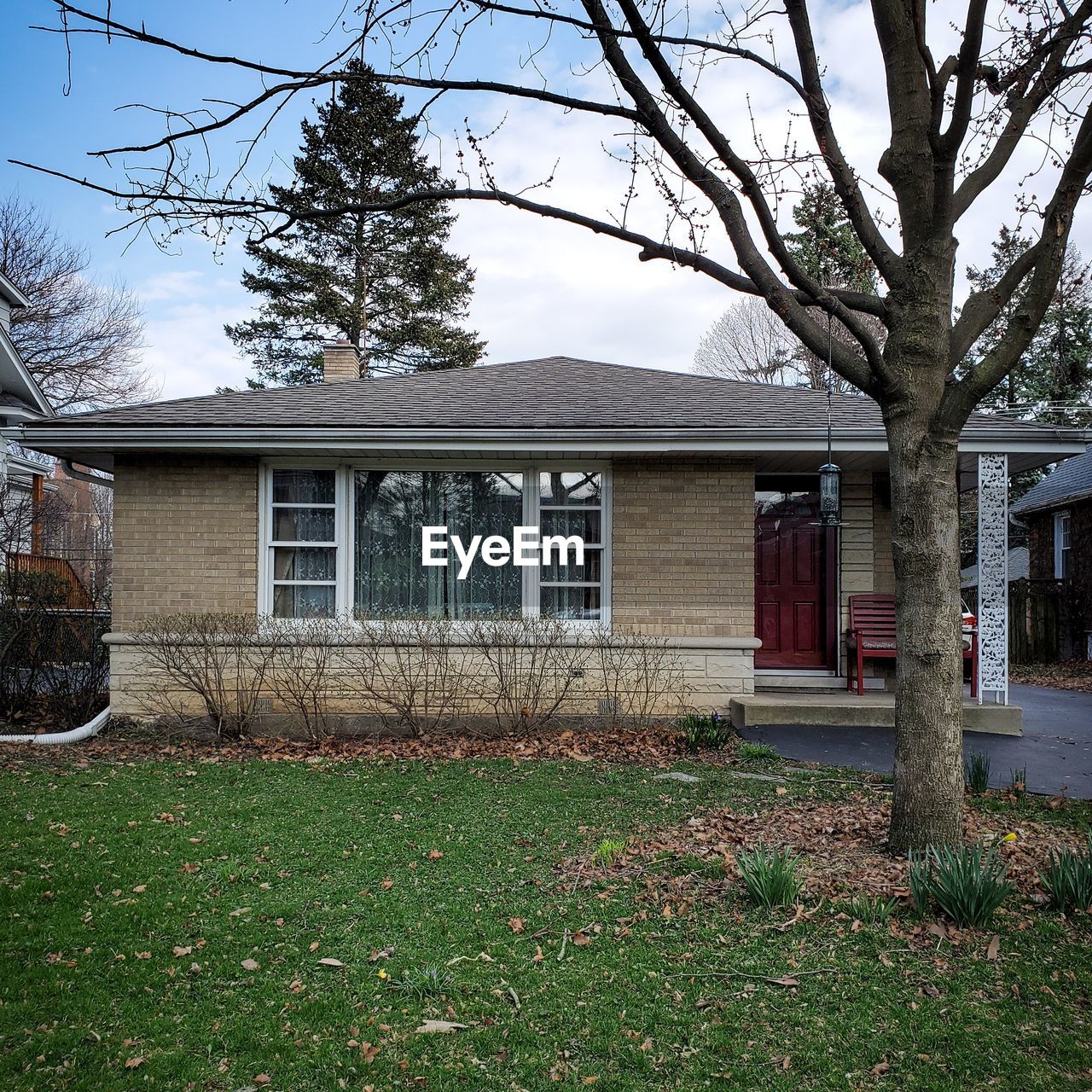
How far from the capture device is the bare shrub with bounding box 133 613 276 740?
8.73m

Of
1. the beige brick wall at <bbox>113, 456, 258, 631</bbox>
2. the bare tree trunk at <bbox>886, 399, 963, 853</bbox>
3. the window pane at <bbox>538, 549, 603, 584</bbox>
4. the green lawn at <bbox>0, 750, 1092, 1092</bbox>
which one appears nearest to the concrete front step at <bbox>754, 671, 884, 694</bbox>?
the window pane at <bbox>538, 549, 603, 584</bbox>

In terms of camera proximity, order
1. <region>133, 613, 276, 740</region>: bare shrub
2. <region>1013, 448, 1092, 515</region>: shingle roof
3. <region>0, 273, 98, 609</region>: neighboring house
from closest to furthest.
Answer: <region>133, 613, 276, 740</region>: bare shrub
<region>0, 273, 98, 609</region>: neighboring house
<region>1013, 448, 1092, 515</region>: shingle roof

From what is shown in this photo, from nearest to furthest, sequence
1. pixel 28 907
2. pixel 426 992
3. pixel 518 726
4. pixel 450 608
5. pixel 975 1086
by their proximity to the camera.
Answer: pixel 975 1086
pixel 426 992
pixel 28 907
pixel 518 726
pixel 450 608

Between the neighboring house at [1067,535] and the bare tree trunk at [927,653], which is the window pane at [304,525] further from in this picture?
the neighboring house at [1067,535]

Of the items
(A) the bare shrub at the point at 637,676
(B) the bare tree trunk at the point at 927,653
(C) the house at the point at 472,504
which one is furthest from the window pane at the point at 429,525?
(B) the bare tree trunk at the point at 927,653

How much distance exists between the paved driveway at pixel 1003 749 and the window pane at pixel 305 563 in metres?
4.95

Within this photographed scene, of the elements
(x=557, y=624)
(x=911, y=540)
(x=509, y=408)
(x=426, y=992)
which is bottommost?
(x=426, y=992)

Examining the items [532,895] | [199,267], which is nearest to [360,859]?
[532,895]

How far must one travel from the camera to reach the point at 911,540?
182 inches

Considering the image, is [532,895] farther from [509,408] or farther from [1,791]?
[509,408]

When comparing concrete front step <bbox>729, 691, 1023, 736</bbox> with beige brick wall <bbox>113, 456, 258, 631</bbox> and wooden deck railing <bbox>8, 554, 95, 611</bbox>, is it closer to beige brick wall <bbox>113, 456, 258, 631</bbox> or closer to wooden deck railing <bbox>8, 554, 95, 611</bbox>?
beige brick wall <bbox>113, 456, 258, 631</bbox>

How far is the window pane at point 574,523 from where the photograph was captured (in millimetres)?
9578

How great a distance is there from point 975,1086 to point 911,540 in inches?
105

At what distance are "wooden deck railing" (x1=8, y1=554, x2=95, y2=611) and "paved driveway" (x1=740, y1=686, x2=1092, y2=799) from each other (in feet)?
26.9
